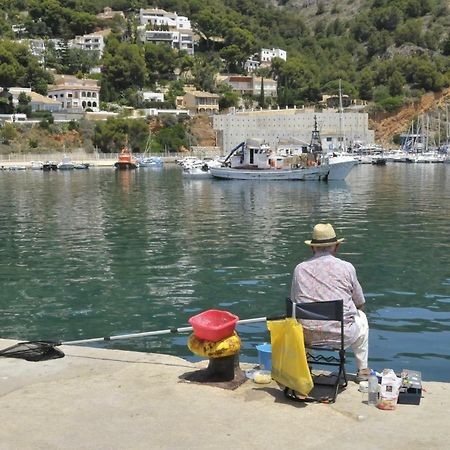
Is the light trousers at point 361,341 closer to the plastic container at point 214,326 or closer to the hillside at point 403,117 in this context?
the plastic container at point 214,326

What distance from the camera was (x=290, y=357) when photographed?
6340 millimetres

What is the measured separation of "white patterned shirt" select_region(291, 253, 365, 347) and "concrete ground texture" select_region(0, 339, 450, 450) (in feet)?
1.79

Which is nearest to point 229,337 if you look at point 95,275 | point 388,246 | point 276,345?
point 276,345

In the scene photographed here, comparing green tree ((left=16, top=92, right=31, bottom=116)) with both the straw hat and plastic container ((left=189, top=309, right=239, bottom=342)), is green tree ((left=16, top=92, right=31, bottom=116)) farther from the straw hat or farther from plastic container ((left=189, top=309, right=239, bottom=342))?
the straw hat

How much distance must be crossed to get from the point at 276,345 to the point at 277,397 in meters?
0.47

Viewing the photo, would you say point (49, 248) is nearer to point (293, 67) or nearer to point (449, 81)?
point (449, 81)

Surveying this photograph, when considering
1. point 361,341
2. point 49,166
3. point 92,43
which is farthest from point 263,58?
point 361,341

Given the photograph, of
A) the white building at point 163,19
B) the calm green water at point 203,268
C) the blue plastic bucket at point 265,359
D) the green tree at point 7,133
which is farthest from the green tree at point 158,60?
the blue plastic bucket at point 265,359

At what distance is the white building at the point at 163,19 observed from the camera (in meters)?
176

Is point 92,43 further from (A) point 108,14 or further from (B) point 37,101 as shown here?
(B) point 37,101

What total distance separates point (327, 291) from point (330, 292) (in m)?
0.03

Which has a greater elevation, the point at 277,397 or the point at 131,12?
the point at 131,12

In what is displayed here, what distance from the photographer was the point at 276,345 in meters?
6.56

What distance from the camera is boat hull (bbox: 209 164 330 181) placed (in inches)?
2379
